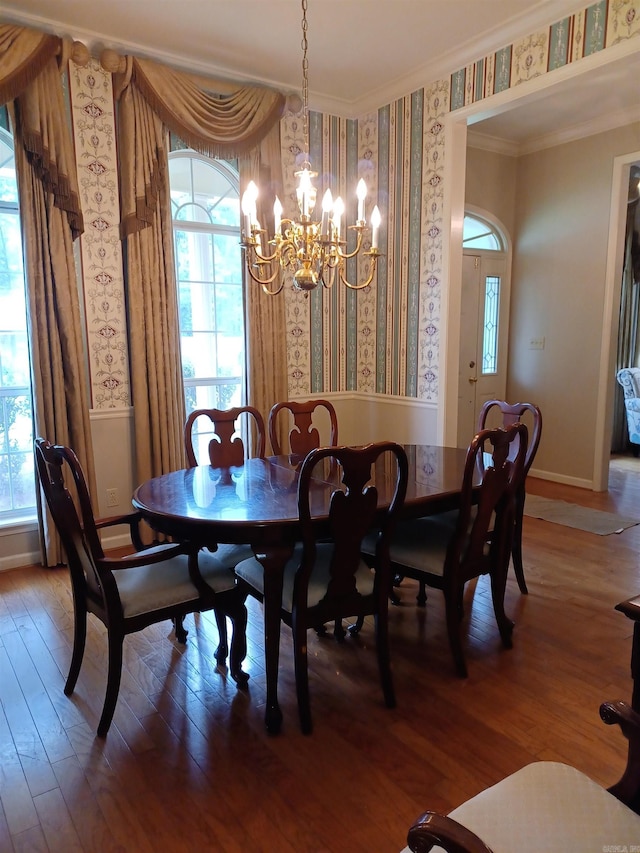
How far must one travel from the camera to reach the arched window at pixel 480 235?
543 centimetres

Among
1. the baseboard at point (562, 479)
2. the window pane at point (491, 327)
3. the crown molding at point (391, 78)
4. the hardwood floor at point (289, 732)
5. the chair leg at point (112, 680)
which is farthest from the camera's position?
the window pane at point (491, 327)

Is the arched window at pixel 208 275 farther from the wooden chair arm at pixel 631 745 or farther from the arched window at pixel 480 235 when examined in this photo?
the wooden chair arm at pixel 631 745

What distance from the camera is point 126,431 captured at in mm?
3771

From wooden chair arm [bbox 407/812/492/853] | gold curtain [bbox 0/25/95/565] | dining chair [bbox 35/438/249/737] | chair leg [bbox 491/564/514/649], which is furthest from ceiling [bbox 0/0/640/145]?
wooden chair arm [bbox 407/812/492/853]

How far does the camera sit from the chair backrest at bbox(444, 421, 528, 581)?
221cm

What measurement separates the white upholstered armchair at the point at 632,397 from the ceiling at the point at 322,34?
3.14 metres

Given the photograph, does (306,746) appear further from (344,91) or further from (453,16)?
(344,91)

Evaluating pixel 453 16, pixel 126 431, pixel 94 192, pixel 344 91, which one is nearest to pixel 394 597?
pixel 126 431

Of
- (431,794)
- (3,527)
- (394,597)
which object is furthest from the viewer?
(3,527)

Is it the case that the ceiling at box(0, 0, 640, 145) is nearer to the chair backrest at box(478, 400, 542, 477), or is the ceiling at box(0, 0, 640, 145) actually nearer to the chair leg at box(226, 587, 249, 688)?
the chair backrest at box(478, 400, 542, 477)

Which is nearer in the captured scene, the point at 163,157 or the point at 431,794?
the point at 431,794

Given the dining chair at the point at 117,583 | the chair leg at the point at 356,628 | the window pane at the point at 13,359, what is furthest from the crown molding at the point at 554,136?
the dining chair at the point at 117,583

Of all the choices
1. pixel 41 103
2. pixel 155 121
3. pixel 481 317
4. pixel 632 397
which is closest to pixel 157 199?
pixel 155 121

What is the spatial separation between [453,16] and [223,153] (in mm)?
1601
